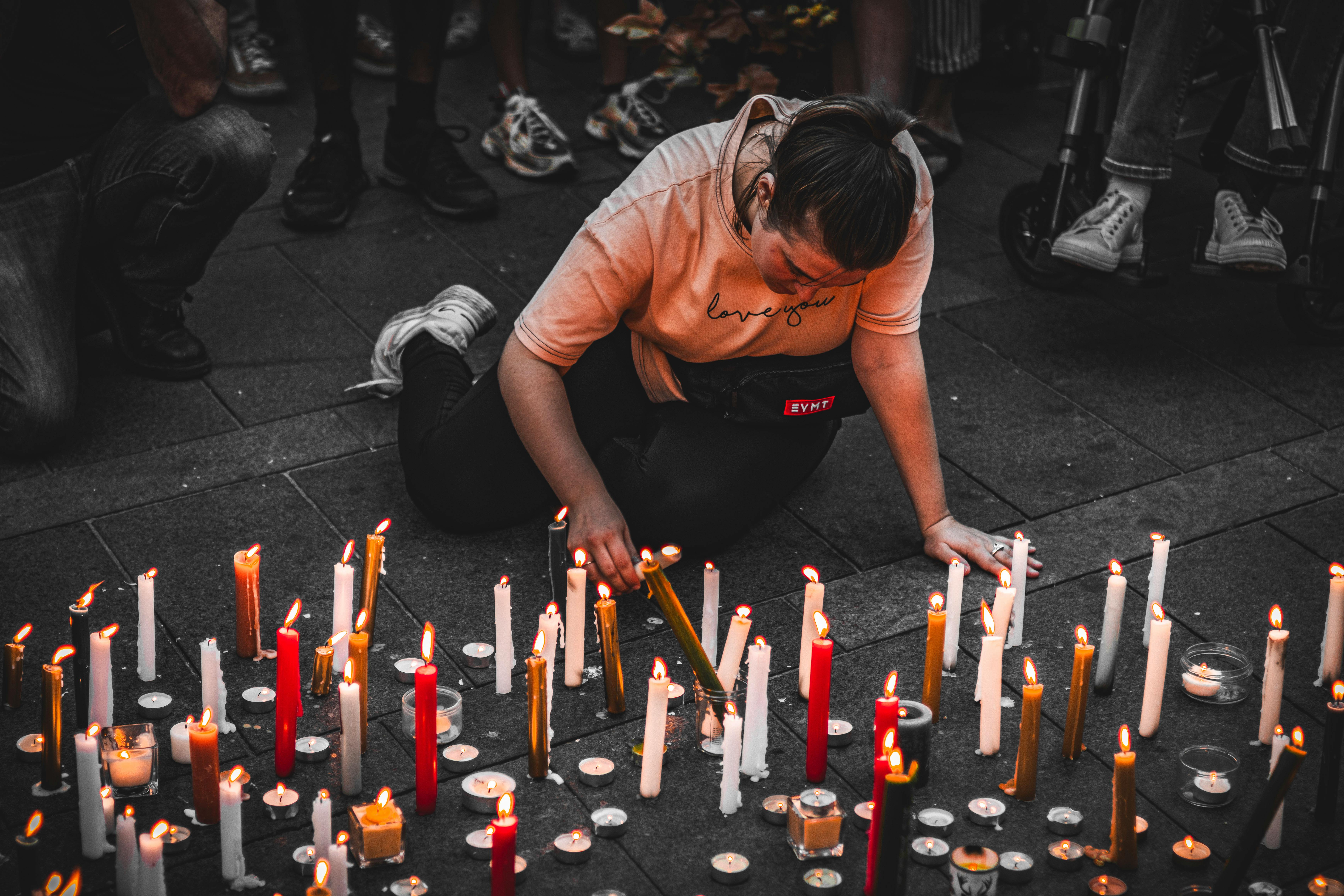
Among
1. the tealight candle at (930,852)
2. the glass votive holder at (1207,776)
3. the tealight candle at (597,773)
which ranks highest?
the tealight candle at (930,852)

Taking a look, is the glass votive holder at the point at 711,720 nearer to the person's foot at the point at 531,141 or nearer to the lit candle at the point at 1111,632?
the lit candle at the point at 1111,632

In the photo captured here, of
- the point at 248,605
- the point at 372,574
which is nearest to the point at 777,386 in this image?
the point at 372,574

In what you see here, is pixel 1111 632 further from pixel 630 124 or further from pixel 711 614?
pixel 630 124

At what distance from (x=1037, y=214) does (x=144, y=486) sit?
267 cm

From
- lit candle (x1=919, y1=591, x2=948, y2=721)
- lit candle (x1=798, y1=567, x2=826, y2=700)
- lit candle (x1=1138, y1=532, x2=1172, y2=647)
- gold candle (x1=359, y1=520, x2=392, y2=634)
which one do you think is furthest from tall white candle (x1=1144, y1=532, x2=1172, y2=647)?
gold candle (x1=359, y1=520, x2=392, y2=634)

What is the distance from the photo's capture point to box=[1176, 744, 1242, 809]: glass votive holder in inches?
96.0

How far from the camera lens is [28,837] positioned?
6.21ft

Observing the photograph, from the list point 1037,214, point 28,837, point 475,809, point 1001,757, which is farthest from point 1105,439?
point 28,837

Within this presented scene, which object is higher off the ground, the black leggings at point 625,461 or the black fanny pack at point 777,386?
the black fanny pack at point 777,386

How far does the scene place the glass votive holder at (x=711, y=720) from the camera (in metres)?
2.56

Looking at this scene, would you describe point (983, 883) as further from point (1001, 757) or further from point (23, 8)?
point (23, 8)

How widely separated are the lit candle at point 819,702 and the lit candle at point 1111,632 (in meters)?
0.54

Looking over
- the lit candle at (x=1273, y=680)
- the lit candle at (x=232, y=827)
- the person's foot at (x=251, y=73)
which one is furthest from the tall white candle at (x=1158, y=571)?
the person's foot at (x=251, y=73)

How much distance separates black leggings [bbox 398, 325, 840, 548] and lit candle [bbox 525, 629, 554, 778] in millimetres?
613
